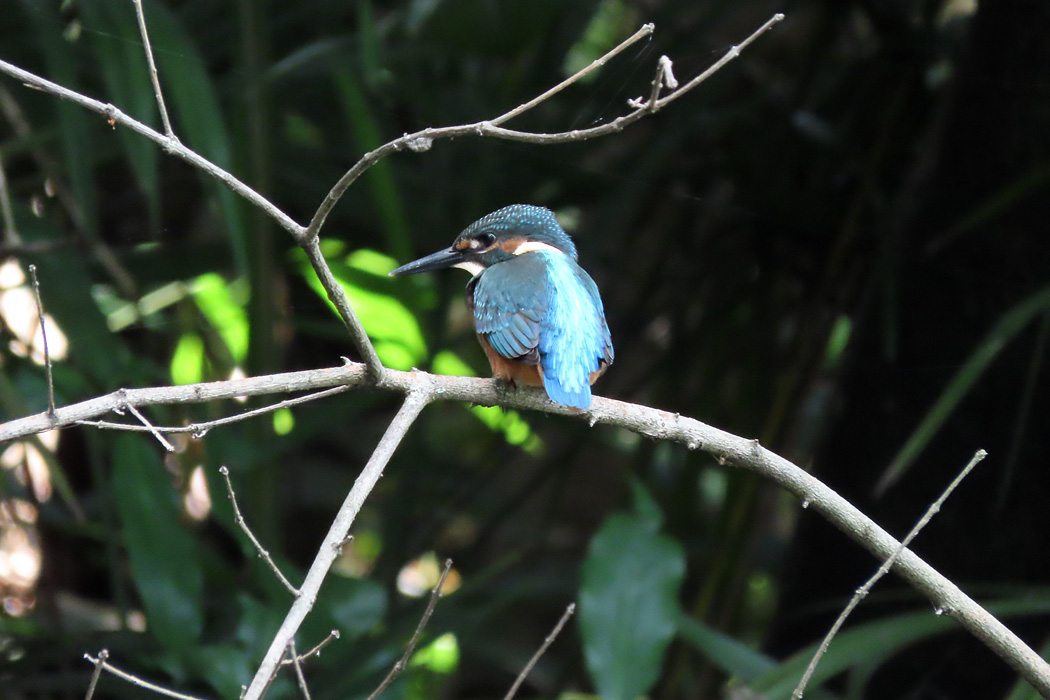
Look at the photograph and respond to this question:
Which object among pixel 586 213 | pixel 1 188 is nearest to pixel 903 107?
→ pixel 586 213

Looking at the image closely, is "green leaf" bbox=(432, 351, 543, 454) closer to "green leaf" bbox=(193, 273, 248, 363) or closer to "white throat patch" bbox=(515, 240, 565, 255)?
"green leaf" bbox=(193, 273, 248, 363)

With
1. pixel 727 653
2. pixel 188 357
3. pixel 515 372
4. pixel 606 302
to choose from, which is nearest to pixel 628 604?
pixel 727 653

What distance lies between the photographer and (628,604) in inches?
68.6

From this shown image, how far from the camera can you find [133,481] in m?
1.87

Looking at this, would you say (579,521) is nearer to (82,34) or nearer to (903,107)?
(903,107)

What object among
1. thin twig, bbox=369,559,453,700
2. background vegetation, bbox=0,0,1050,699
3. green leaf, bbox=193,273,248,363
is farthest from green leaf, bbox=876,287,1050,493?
green leaf, bbox=193,273,248,363

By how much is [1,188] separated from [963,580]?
184 cm

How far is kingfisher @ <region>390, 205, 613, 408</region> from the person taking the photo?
1.36 metres

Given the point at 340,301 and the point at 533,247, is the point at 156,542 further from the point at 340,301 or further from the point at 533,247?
the point at 340,301

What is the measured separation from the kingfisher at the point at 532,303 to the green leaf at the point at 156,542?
0.69m

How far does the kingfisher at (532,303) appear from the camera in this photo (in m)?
1.36

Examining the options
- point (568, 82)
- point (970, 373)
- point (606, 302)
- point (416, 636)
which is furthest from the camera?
point (606, 302)

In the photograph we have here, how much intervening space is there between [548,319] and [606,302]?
1.32 metres

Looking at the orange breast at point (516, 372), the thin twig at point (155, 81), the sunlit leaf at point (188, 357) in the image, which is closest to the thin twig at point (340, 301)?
the thin twig at point (155, 81)
